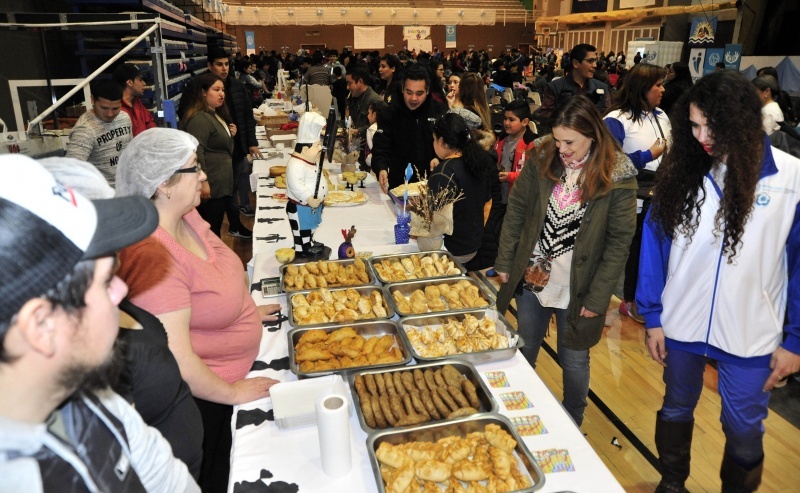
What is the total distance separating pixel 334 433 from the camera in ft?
4.33

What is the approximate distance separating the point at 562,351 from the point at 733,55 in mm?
11431

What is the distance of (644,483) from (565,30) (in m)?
24.9

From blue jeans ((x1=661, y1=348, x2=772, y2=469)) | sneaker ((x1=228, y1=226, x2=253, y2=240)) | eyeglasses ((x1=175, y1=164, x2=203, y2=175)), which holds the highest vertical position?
eyeglasses ((x1=175, y1=164, x2=203, y2=175))

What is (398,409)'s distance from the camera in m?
1.54

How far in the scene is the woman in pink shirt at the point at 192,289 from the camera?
1.48 metres

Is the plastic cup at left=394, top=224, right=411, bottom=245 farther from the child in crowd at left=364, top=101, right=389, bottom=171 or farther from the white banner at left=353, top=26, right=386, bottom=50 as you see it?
the white banner at left=353, top=26, right=386, bottom=50

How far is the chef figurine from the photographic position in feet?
8.59

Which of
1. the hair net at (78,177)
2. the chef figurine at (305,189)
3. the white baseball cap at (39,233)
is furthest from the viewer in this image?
the chef figurine at (305,189)

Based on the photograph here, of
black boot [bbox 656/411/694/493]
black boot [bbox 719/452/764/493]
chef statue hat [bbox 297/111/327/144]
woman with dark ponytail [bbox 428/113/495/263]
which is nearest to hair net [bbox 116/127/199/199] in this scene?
chef statue hat [bbox 297/111/327/144]

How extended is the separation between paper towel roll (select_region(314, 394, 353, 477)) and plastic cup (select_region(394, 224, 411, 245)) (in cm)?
163

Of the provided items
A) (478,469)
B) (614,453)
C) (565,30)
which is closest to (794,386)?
(614,453)

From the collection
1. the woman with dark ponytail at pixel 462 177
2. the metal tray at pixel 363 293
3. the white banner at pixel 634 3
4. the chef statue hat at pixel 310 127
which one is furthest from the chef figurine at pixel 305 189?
the white banner at pixel 634 3

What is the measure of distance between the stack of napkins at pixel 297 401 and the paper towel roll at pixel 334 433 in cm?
13

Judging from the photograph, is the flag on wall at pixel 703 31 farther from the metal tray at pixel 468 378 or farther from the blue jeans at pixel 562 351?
the metal tray at pixel 468 378
